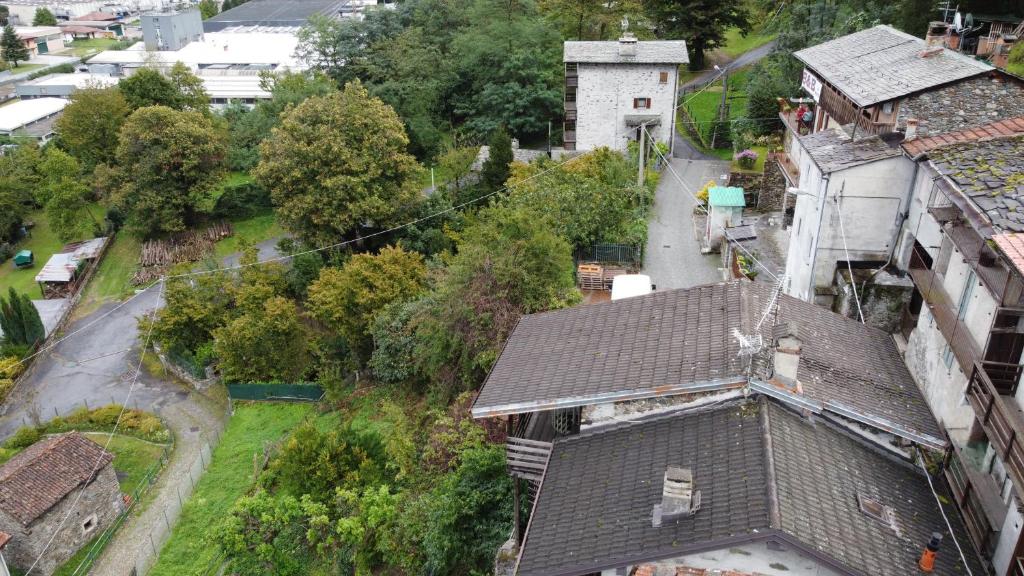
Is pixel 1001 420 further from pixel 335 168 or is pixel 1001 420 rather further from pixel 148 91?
pixel 148 91

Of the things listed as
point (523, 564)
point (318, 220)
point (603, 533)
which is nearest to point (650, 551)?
point (603, 533)

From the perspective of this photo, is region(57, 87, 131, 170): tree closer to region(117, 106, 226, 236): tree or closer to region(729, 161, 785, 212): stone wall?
region(117, 106, 226, 236): tree

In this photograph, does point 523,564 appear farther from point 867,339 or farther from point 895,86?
point 895,86

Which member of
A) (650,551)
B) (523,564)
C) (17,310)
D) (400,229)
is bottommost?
(17,310)

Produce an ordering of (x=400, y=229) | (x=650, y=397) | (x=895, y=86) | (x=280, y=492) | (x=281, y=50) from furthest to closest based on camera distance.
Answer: (x=281, y=50) → (x=400, y=229) → (x=280, y=492) → (x=895, y=86) → (x=650, y=397)

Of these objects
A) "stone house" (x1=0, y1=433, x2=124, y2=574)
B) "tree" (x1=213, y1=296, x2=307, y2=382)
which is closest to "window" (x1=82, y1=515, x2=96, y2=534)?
"stone house" (x1=0, y1=433, x2=124, y2=574)

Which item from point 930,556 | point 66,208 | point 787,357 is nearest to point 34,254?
point 66,208
